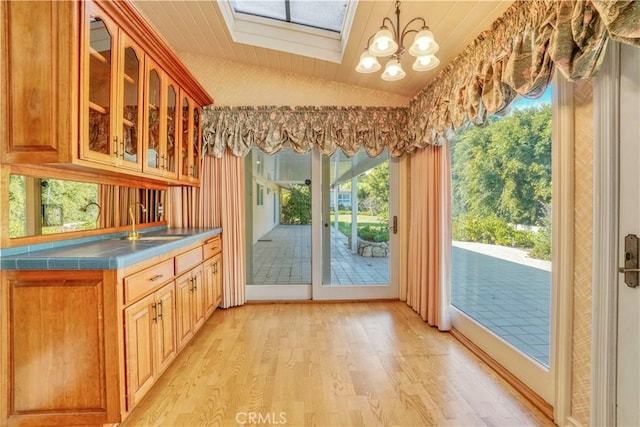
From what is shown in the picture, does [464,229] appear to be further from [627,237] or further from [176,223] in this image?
[176,223]

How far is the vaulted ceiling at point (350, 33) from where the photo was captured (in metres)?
2.04

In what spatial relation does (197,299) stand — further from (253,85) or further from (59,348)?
(253,85)

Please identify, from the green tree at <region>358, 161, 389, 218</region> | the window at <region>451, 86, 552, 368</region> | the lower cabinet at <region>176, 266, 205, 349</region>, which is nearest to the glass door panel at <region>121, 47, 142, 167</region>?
the lower cabinet at <region>176, 266, 205, 349</region>

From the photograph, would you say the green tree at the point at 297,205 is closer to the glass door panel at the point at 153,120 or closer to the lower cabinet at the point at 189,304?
the lower cabinet at the point at 189,304

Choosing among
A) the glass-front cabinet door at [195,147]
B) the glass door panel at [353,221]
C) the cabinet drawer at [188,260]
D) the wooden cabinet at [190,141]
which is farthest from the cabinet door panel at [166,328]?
the glass door panel at [353,221]

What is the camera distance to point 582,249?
156 cm

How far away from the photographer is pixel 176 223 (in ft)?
11.2

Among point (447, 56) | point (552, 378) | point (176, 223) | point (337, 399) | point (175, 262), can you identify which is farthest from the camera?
point (176, 223)

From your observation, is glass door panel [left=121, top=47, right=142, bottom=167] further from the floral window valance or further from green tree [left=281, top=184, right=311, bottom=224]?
green tree [left=281, top=184, right=311, bottom=224]

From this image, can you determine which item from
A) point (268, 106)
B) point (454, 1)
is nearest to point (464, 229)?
point (454, 1)

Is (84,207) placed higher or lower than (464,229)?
higher

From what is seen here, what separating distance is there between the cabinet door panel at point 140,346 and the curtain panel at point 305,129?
1.98 meters

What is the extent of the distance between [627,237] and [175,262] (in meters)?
2.61

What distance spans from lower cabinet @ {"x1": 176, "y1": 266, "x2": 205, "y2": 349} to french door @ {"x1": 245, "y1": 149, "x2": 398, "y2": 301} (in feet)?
3.29
